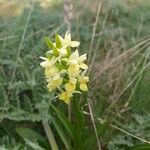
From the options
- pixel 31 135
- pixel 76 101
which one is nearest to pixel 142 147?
pixel 76 101

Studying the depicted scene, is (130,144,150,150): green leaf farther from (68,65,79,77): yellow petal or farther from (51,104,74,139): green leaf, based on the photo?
(68,65,79,77): yellow petal

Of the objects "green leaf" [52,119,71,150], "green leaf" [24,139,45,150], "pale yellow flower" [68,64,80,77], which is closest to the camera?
"pale yellow flower" [68,64,80,77]

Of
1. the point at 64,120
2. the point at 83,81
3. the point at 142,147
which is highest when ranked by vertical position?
the point at 83,81

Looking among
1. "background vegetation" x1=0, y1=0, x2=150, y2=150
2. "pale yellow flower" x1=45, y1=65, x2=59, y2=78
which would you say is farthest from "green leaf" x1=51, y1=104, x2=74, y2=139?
"pale yellow flower" x1=45, y1=65, x2=59, y2=78

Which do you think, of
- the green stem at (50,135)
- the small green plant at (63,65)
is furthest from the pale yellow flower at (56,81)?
the green stem at (50,135)

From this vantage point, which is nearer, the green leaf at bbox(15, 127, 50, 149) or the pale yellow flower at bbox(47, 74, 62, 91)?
the pale yellow flower at bbox(47, 74, 62, 91)

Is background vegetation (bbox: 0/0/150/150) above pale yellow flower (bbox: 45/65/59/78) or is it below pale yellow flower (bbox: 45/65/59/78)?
below

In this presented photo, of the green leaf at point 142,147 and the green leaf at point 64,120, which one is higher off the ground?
the green leaf at point 64,120

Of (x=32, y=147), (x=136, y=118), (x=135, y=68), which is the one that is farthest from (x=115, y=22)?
(x=32, y=147)

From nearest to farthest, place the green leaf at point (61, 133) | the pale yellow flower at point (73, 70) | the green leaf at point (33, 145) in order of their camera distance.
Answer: the pale yellow flower at point (73, 70) < the green leaf at point (33, 145) < the green leaf at point (61, 133)

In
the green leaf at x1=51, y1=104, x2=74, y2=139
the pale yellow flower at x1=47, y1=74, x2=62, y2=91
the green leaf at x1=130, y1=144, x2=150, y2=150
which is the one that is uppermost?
the pale yellow flower at x1=47, y1=74, x2=62, y2=91

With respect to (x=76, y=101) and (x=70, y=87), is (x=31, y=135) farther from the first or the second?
(x=70, y=87)

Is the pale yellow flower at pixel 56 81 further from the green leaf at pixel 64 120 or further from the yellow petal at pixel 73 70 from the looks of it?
the green leaf at pixel 64 120
